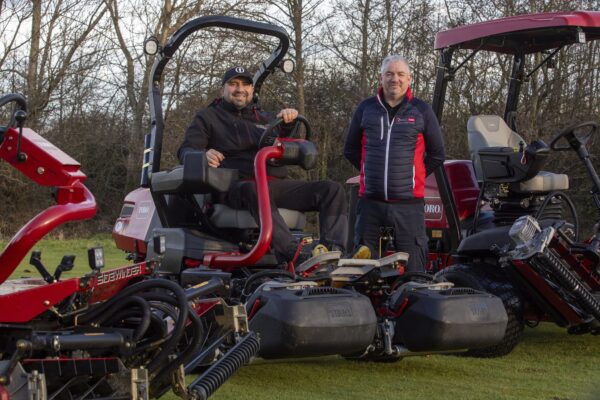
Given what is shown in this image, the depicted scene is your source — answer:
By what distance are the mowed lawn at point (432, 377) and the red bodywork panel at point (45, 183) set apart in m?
1.55

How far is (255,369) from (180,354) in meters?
2.47

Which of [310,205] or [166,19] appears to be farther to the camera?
[166,19]

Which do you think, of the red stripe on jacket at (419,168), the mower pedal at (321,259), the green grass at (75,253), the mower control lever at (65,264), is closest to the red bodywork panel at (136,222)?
the mower pedal at (321,259)

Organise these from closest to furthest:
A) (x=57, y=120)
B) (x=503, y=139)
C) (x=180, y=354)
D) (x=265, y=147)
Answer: (x=180, y=354)
(x=265, y=147)
(x=503, y=139)
(x=57, y=120)

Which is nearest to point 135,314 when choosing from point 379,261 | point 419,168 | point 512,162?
point 379,261

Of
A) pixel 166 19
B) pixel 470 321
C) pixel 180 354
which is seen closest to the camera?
pixel 180 354

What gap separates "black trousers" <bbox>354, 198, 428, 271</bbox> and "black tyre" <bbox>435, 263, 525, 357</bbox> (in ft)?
1.11


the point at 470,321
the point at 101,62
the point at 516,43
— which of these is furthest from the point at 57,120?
the point at 470,321

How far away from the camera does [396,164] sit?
6.55m

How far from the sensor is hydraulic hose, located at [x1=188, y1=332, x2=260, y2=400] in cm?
391

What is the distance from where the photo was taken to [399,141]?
6.56 meters

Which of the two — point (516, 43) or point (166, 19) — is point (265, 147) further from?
point (166, 19)

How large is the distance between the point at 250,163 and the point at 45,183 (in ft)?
9.35

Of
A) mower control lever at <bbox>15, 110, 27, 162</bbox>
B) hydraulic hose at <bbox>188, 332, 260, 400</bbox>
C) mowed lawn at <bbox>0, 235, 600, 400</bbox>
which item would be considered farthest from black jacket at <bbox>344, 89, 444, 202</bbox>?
mower control lever at <bbox>15, 110, 27, 162</bbox>
